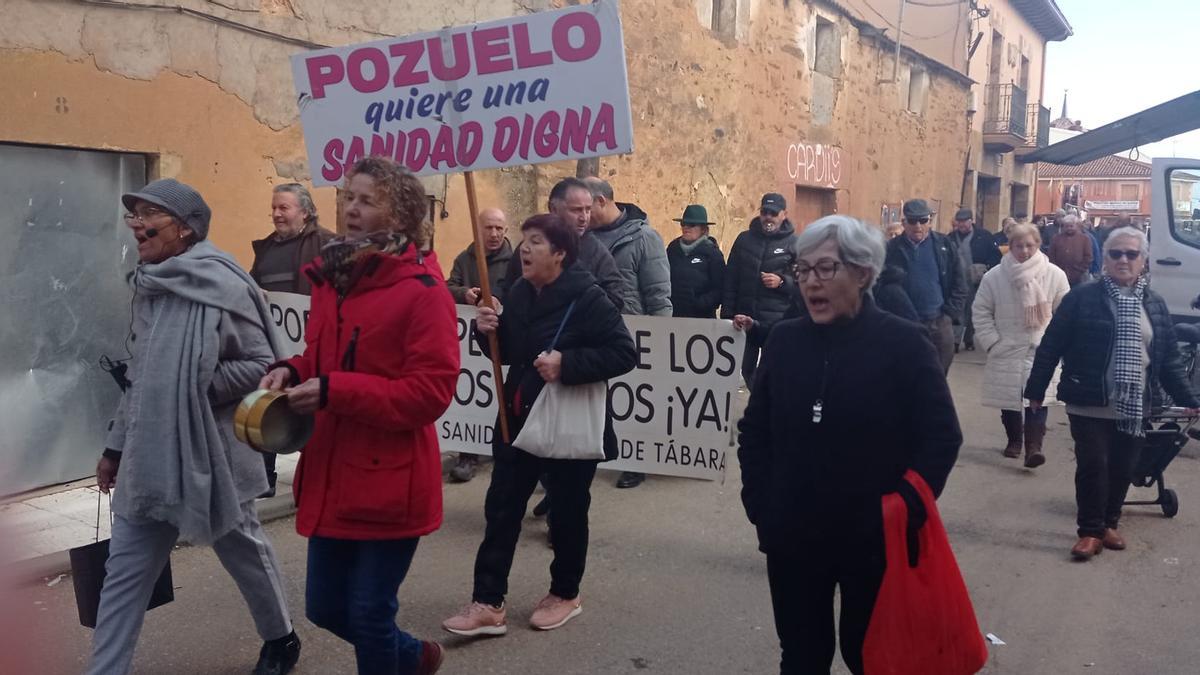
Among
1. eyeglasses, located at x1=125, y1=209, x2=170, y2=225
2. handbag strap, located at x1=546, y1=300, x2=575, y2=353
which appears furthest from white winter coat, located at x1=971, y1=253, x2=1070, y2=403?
eyeglasses, located at x1=125, y1=209, x2=170, y2=225

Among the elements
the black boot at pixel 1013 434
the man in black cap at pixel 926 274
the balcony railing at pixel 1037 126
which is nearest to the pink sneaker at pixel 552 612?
the black boot at pixel 1013 434

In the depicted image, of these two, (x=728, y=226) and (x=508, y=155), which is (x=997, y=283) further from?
(x=728, y=226)

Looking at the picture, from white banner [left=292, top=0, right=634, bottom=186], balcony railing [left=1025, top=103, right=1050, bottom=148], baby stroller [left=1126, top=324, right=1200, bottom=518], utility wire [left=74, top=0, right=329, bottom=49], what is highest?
balcony railing [left=1025, top=103, right=1050, bottom=148]

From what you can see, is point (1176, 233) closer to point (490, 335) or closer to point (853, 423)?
point (490, 335)

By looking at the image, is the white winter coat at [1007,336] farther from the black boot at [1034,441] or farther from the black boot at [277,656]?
the black boot at [277,656]

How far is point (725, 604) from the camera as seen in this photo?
204 inches

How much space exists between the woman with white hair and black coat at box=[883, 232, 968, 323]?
6.06 m

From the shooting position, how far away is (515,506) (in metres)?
4.68

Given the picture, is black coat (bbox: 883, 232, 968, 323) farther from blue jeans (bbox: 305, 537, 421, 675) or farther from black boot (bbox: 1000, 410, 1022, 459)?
blue jeans (bbox: 305, 537, 421, 675)

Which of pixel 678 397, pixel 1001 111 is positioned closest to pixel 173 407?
pixel 678 397

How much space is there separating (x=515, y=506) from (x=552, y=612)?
514mm

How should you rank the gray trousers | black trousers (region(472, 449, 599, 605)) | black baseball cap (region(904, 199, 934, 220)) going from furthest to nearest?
black baseball cap (region(904, 199, 934, 220)), black trousers (region(472, 449, 599, 605)), the gray trousers

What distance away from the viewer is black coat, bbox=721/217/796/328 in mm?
8219

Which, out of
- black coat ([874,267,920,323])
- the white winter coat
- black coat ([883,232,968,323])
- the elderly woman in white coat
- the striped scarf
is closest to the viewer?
the striped scarf
